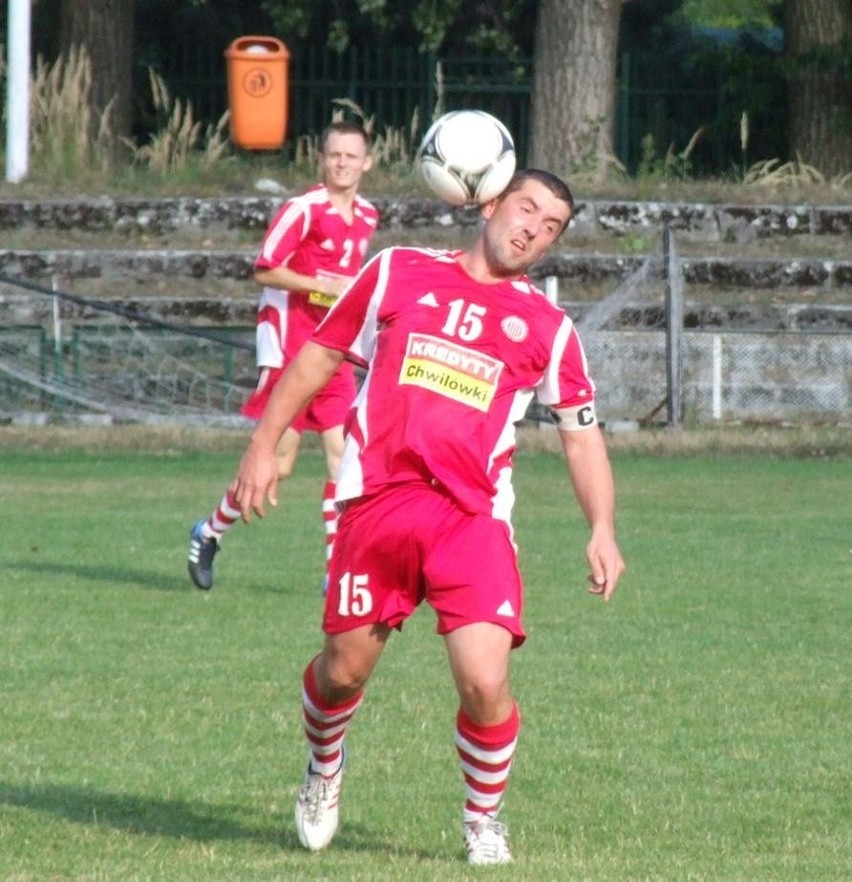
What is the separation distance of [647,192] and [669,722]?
16.7 meters

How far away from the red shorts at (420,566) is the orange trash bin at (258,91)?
20285 mm

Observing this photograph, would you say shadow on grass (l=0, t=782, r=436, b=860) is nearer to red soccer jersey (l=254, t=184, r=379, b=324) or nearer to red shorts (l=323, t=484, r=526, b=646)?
red shorts (l=323, t=484, r=526, b=646)

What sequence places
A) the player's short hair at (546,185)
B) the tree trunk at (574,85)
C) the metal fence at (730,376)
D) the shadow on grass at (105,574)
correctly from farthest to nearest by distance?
the tree trunk at (574,85), the metal fence at (730,376), the shadow on grass at (105,574), the player's short hair at (546,185)

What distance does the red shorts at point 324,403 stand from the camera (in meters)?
10.5

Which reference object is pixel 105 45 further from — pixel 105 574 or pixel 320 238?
pixel 105 574

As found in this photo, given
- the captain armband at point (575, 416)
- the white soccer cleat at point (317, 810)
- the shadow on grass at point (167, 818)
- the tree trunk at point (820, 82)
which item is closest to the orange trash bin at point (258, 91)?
the tree trunk at point (820, 82)

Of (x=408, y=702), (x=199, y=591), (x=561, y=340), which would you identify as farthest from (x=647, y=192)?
(x=561, y=340)

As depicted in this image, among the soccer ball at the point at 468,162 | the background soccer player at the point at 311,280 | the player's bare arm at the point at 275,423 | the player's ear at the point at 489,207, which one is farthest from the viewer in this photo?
the background soccer player at the point at 311,280

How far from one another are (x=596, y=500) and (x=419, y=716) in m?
2.10

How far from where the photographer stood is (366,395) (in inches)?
209

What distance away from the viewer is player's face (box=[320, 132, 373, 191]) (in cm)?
1025

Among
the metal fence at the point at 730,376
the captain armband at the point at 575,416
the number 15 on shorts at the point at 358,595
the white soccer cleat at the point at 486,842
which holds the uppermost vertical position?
the captain armband at the point at 575,416

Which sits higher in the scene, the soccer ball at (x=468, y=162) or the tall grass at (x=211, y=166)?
the soccer ball at (x=468, y=162)

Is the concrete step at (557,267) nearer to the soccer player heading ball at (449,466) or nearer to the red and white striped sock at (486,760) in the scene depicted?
the soccer player heading ball at (449,466)
